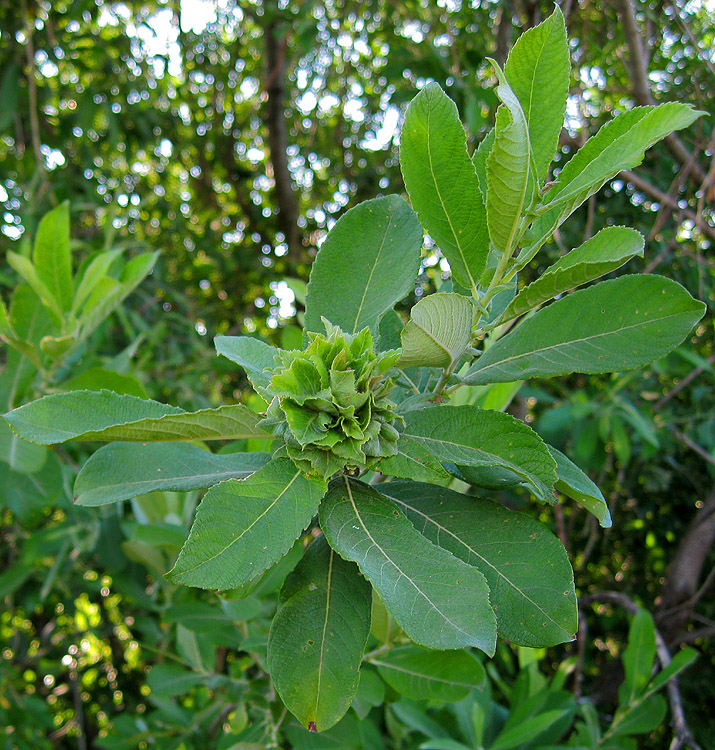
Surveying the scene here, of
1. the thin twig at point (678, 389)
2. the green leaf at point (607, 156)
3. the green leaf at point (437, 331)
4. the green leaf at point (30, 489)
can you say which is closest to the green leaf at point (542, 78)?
the green leaf at point (607, 156)

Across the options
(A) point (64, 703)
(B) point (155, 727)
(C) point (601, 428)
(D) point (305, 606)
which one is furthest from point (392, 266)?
(A) point (64, 703)

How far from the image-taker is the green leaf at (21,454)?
3.30 ft

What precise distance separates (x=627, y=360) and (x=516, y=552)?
210 mm

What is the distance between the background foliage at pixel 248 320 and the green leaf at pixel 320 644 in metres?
0.28

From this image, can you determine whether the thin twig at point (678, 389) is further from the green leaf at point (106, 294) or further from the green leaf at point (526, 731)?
the green leaf at point (106, 294)

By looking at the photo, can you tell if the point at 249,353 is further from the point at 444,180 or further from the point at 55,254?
the point at 55,254

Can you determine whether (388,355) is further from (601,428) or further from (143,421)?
(601,428)

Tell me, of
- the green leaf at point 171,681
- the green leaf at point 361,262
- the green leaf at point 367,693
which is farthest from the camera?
the green leaf at point 171,681

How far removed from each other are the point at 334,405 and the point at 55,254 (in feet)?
2.70

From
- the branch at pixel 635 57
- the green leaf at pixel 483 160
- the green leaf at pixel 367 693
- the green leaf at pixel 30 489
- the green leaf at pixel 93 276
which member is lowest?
the green leaf at pixel 367 693

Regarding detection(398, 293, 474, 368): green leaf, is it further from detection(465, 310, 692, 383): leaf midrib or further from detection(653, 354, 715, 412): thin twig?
detection(653, 354, 715, 412): thin twig

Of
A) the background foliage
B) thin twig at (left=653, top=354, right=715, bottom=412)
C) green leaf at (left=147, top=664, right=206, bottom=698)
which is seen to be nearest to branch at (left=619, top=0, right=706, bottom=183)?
the background foliage

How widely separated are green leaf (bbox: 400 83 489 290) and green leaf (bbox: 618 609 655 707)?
1.17 m

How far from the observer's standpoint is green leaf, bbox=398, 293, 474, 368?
526mm
